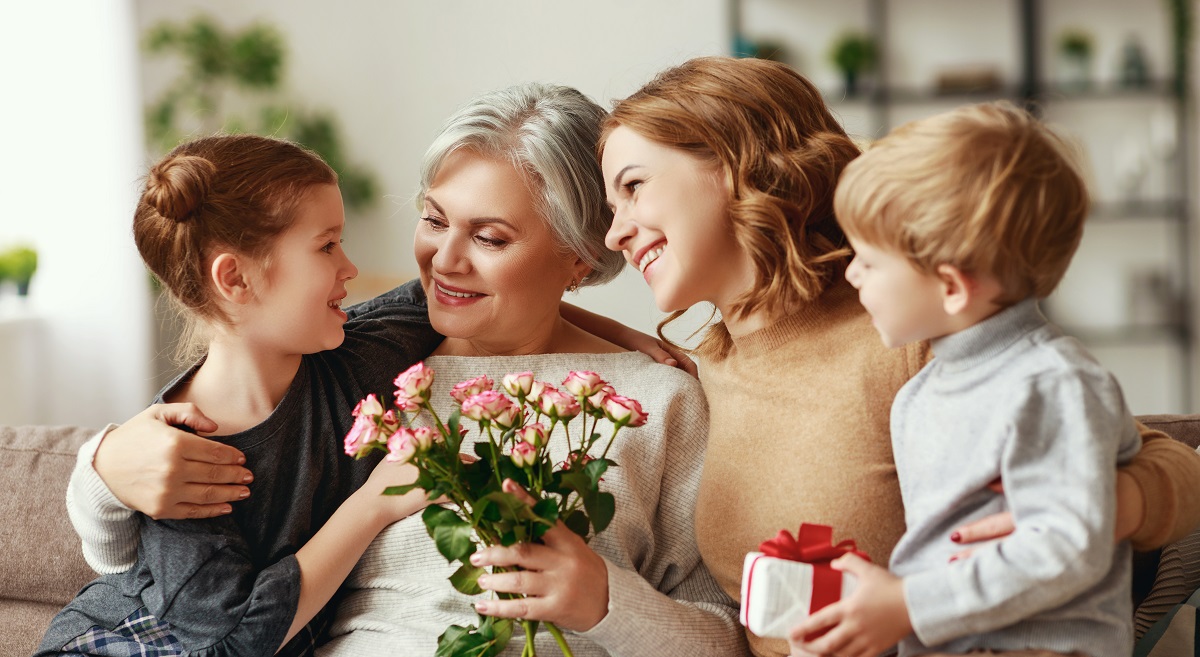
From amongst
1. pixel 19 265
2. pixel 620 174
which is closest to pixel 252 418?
pixel 620 174

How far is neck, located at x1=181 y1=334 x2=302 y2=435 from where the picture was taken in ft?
5.20

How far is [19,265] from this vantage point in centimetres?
429

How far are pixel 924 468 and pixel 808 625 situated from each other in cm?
23

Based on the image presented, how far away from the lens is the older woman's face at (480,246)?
5.77 feet

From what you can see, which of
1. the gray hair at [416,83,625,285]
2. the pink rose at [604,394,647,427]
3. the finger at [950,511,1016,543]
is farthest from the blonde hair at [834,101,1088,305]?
the gray hair at [416,83,625,285]

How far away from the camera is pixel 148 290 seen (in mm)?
4789

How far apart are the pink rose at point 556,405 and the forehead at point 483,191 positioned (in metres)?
0.58

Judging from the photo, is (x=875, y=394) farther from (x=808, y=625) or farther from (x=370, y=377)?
(x=370, y=377)

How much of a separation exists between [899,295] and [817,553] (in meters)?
0.30

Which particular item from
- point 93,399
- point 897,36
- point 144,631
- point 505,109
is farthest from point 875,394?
point 897,36

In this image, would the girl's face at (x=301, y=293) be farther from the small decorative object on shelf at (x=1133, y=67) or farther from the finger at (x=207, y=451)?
the small decorative object on shelf at (x=1133, y=67)

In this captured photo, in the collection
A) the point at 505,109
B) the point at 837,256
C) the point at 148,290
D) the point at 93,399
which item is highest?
the point at 505,109

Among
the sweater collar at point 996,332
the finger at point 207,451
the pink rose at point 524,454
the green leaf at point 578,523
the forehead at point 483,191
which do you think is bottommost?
the green leaf at point 578,523

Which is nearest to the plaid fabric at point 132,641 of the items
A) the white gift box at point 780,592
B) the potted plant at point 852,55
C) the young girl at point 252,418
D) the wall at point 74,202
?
the young girl at point 252,418
